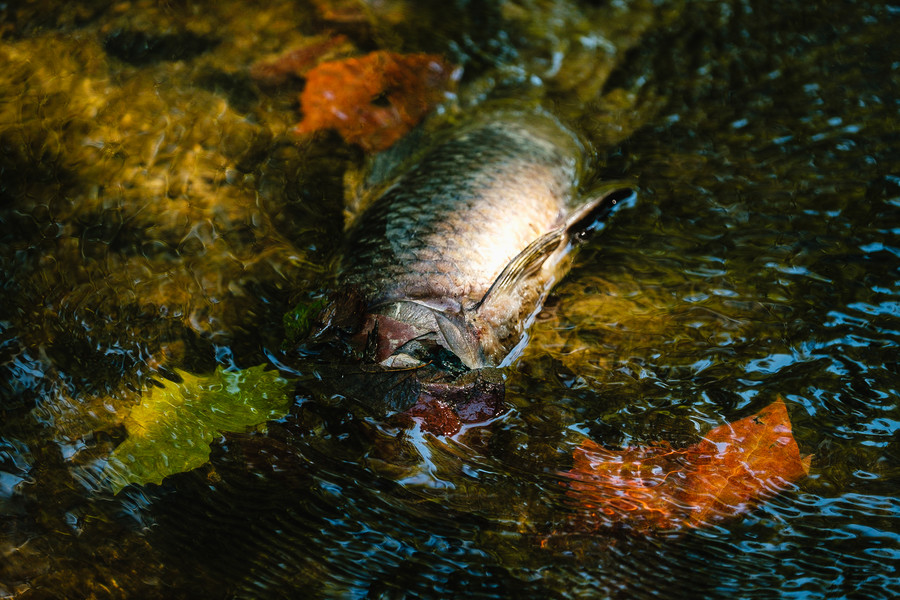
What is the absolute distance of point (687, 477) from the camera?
2.67 meters

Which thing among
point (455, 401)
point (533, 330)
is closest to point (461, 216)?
point (533, 330)

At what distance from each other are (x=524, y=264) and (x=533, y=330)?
13.3 inches

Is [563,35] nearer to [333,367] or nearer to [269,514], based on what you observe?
[333,367]

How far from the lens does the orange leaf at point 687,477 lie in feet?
8.46

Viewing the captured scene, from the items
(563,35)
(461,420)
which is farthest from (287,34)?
(461,420)

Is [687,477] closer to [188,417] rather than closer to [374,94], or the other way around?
[188,417]

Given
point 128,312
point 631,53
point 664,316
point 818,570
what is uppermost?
point 631,53

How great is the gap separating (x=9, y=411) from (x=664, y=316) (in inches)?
115

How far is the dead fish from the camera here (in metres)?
2.87

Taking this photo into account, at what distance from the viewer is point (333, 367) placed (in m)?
2.89

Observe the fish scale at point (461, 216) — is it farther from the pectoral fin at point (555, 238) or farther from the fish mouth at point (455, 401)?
the fish mouth at point (455, 401)

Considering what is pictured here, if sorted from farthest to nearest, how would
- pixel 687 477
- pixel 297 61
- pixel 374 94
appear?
pixel 297 61 → pixel 374 94 → pixel 687 477

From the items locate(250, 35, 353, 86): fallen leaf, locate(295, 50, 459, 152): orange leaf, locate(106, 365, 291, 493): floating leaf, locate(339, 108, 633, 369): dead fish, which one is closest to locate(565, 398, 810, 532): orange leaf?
locate(339, 108, 633, 369): dead fish

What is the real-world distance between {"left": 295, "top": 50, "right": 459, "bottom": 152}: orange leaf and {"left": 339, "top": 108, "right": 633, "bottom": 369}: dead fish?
0.56m
